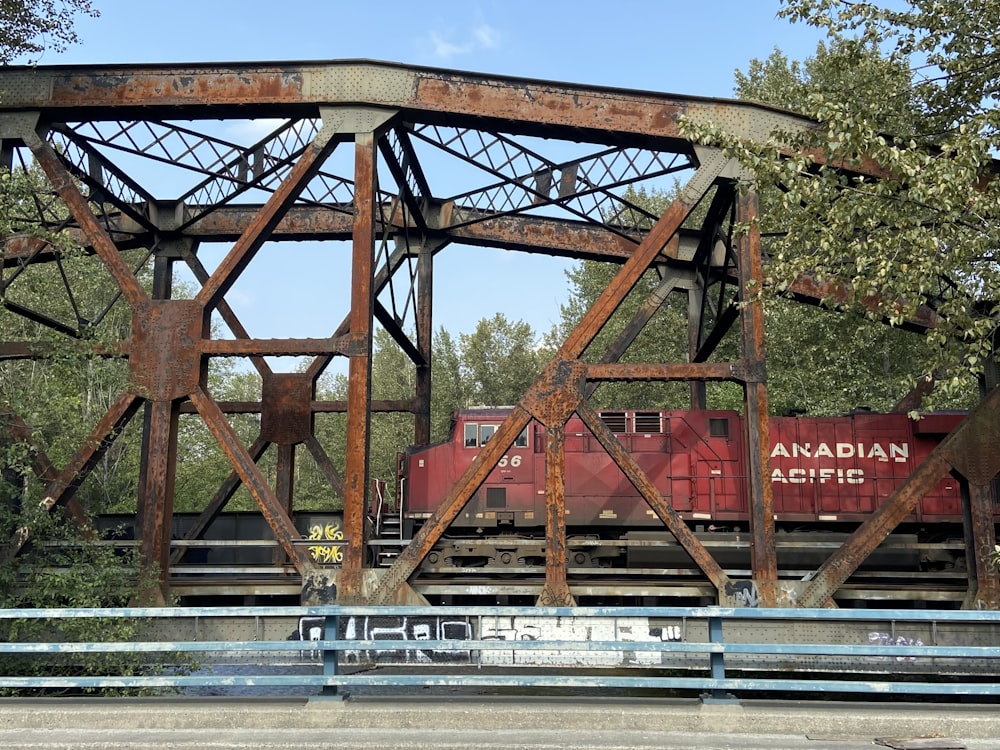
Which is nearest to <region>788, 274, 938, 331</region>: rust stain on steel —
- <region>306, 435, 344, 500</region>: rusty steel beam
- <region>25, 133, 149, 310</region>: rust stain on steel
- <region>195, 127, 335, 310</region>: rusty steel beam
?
<region>195, 127, 335, 310</region>: rusty steel beam

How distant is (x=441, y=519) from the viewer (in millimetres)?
12141

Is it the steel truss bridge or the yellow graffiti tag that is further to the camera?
the yellow graffiti tag

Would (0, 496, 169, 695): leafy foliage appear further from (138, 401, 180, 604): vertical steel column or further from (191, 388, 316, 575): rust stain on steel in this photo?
(191, 388, 316, 575): rust stain on steel

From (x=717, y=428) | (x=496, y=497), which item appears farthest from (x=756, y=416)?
(x=496, y=497)

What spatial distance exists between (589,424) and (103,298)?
3187 centimetres

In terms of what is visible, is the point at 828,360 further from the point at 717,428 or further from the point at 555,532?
the point at 555,532

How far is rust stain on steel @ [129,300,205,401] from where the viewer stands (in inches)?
504

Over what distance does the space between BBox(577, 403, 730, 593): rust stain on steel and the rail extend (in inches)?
31.7

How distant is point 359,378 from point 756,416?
6.25 metres

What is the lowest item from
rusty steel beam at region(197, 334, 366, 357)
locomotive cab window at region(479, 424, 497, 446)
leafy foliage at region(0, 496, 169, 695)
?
leafy foliage at region(0, 496, 169, 695)

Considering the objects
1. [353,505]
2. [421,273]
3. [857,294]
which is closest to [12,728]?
[353,505]

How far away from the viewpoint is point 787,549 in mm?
16297

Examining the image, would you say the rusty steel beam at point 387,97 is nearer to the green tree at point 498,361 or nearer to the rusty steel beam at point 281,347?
the rusty steel beam at point 281,347

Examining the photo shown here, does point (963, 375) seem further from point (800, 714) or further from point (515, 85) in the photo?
point (515, 85)
